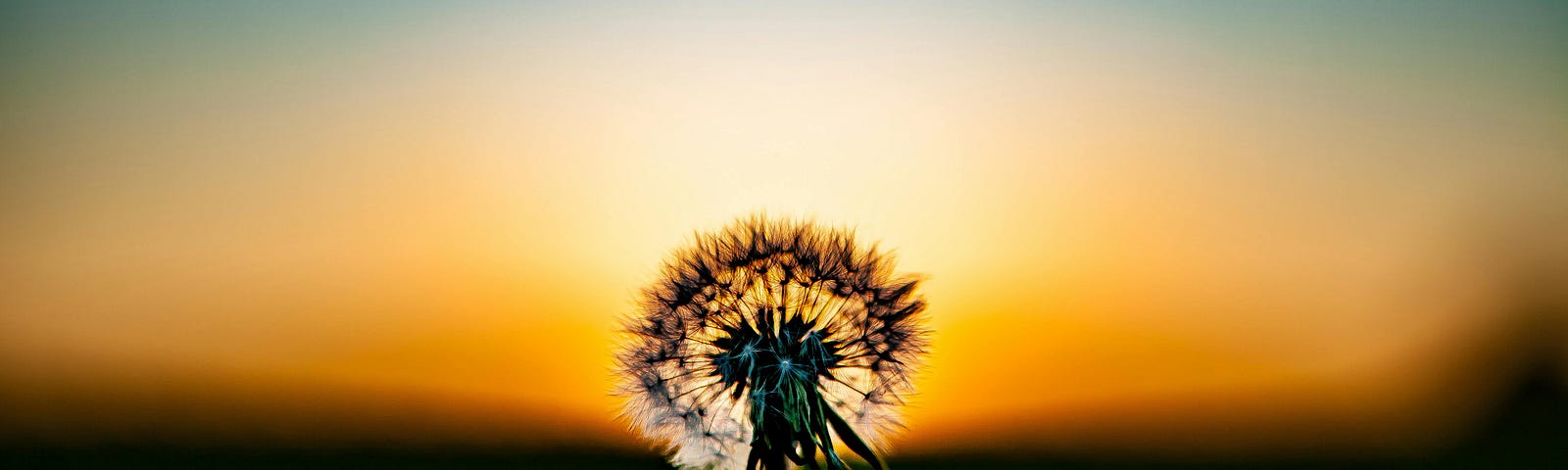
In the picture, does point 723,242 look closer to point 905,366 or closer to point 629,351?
point 629,351

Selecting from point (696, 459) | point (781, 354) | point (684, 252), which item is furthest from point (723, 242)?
point (696, 459)

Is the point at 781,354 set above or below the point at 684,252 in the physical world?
below

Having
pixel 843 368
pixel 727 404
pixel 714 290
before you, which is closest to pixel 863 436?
pixel 843 368

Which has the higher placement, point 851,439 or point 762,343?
point 762,343

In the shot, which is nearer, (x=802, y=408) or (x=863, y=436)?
(x=802, y=408)

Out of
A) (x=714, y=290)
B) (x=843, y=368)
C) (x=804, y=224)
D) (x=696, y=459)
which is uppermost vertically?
(x=804, y=224)

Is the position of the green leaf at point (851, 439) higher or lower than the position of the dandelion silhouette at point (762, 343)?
lower

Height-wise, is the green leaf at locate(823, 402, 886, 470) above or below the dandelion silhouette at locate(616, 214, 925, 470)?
below
